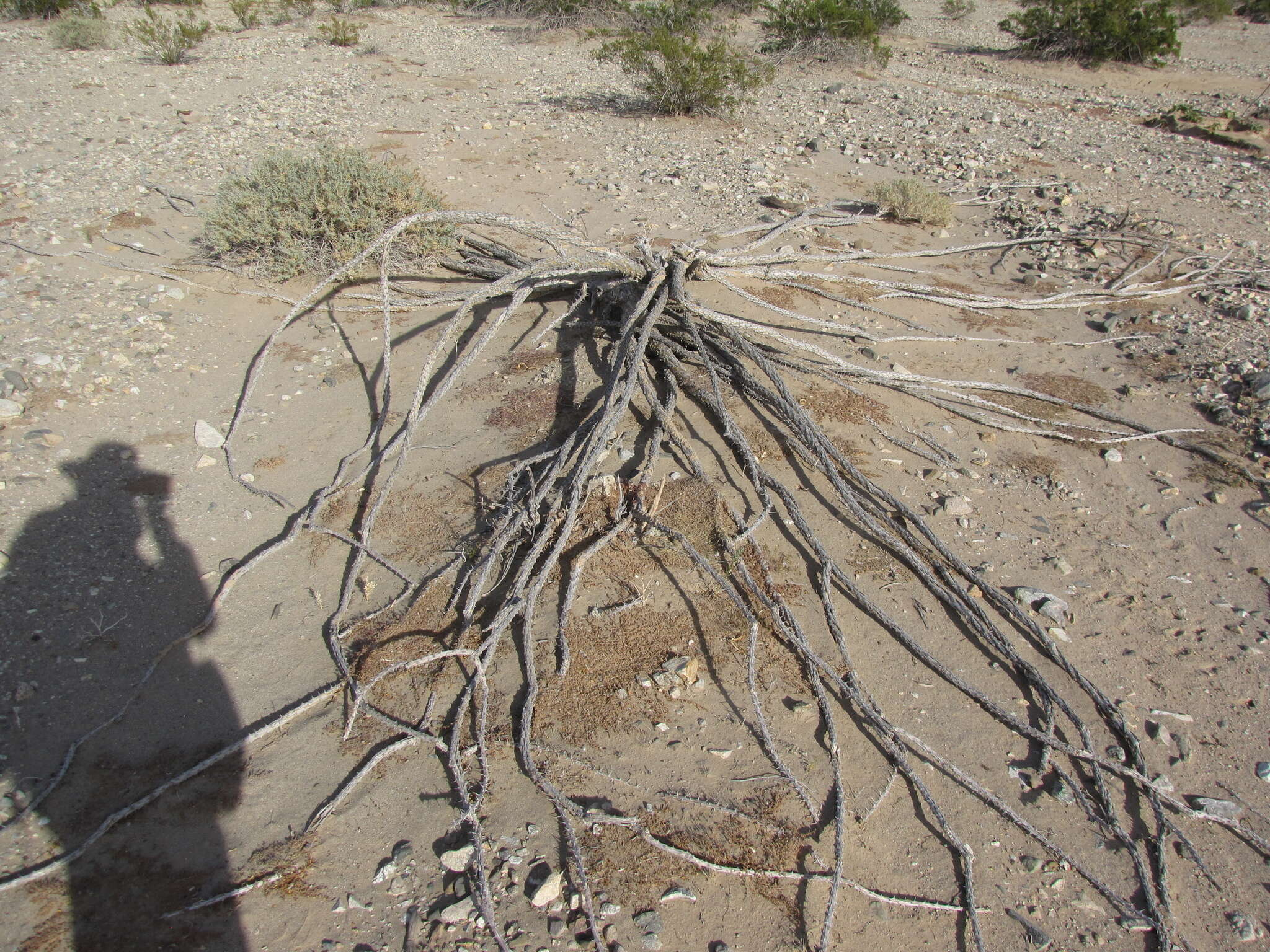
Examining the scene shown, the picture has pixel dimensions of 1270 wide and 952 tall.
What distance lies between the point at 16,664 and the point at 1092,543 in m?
4.37

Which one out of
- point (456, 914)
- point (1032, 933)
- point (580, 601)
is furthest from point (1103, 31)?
point (456, 914)

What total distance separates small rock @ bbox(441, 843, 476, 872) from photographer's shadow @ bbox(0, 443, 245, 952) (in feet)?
1.78

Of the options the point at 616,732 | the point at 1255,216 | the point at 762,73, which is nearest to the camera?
the point at 616,732

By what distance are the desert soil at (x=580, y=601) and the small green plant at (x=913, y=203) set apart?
0.17m

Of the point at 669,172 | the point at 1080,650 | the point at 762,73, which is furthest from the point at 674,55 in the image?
the point at 1080,650

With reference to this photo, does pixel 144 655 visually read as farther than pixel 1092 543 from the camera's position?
No

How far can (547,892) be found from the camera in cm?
205

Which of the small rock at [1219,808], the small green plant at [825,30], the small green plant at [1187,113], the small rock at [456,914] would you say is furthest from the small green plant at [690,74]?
the small rock at [456,914]

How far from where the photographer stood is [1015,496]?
3.48m

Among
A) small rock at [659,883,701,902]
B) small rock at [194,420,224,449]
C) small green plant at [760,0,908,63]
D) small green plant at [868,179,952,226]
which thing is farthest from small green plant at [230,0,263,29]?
small rock at [659,883,701,902]

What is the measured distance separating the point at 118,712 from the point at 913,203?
20.9 ft

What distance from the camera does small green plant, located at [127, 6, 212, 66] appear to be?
35.1 ft

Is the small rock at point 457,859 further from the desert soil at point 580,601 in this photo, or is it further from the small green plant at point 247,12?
the small green plant at point 247,12

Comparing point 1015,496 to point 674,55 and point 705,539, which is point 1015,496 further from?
point 674,55
